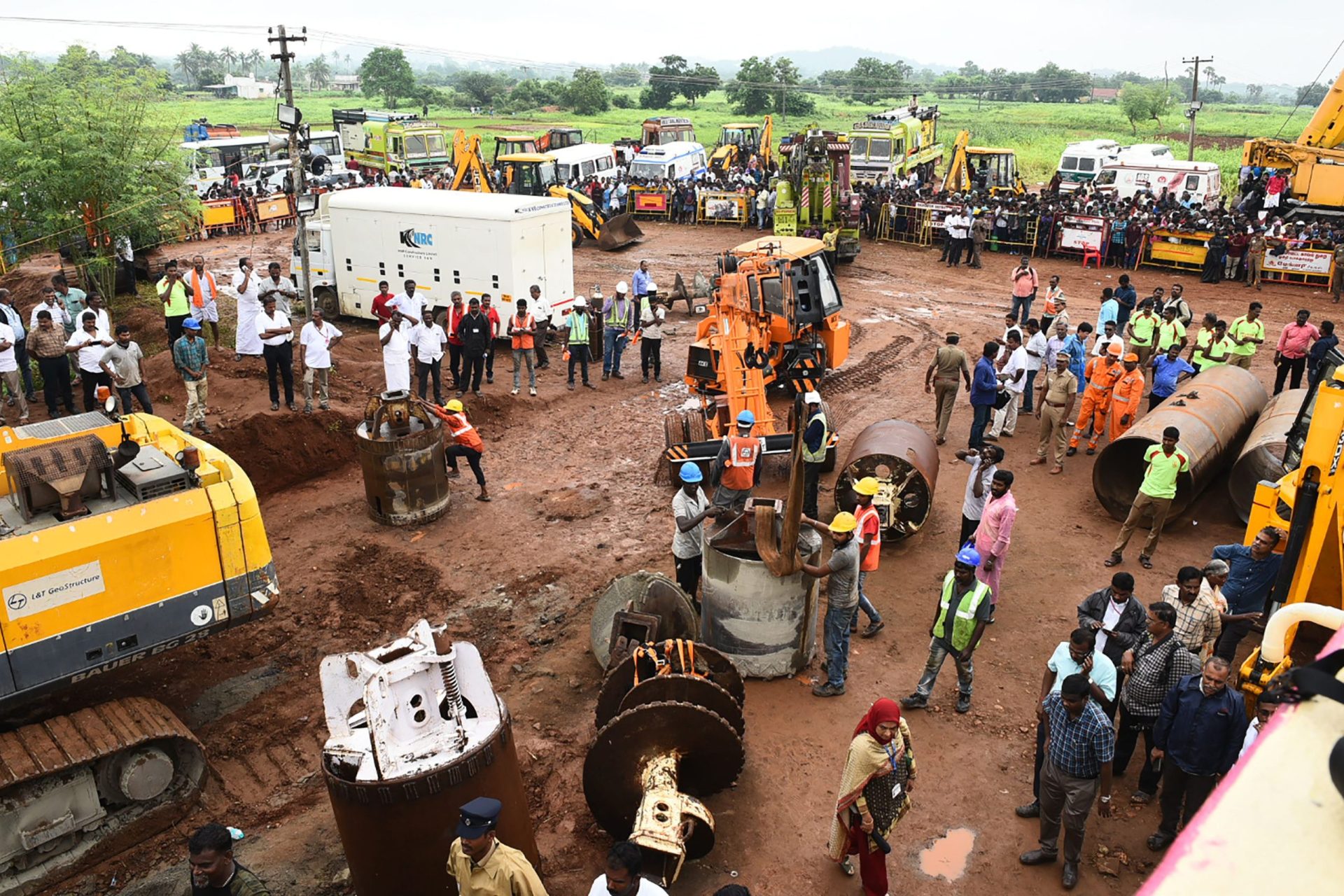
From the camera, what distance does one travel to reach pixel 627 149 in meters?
39.2

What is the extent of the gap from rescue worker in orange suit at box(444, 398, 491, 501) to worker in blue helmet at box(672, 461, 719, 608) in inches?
150

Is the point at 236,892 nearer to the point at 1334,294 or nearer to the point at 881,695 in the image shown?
the point at 881,695

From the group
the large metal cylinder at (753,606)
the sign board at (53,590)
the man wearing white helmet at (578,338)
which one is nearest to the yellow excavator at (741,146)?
the man wearing white helmet at (578,338)

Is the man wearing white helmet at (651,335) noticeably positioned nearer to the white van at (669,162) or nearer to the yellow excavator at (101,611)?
the yellow excavator at (101,611)

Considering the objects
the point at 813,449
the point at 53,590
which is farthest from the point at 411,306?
the point at 53,590

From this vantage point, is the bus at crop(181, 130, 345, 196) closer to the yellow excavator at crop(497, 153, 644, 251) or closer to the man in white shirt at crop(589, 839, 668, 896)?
the yellow excavator at crop(497, 153, 644, 251)

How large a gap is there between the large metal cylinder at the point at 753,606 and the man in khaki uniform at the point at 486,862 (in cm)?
347

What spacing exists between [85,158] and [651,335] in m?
10.6

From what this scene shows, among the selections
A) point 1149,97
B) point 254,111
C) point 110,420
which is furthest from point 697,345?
point 254,111

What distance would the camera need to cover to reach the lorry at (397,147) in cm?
3766

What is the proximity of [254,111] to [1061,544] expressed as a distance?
80.9 metres

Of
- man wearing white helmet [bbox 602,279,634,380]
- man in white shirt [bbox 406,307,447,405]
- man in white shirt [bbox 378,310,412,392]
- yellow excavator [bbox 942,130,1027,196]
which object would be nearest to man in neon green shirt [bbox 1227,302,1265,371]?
man wearing white helmet [bbox 602,279,634,380]

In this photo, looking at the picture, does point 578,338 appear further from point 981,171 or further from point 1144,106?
point 1144,106

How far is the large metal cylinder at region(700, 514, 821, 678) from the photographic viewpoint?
8148mm
